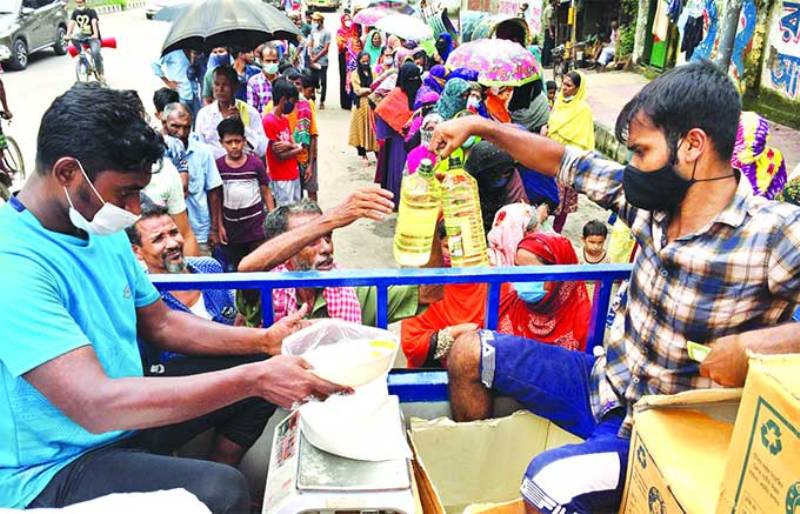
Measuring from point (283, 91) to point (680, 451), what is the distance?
519cm

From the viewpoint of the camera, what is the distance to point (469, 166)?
4016 millimetres

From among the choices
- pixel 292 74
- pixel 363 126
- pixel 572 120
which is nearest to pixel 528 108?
pixel 572 120

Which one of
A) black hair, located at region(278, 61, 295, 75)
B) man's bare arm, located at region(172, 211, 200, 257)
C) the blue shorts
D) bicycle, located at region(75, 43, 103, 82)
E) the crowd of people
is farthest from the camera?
bicycle, located at region(75, 43, 103, 82)

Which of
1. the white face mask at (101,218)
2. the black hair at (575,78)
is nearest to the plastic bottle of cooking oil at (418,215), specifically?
the white face mask at (101,218)

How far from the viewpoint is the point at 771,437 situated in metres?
1.28

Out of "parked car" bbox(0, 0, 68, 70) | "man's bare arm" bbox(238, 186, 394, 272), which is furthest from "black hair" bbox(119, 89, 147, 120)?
"parked car" bbox(0, 0, 68, 70)

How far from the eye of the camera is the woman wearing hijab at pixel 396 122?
21.9 feet

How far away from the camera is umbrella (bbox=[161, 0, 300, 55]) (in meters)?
5.57

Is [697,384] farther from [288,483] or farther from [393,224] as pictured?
[393,224]

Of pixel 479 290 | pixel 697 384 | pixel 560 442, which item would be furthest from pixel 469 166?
pixel 697 384

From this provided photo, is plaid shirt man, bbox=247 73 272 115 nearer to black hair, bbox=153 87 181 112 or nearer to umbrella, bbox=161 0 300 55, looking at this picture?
umbrella, bbox=161 0 300 55

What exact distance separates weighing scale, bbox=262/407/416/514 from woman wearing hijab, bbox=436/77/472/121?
4.01 metres

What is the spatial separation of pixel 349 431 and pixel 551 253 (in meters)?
1.48

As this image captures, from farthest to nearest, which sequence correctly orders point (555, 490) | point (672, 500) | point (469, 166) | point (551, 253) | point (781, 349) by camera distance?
point (469, 166)
point (551, 253)
point (555, 490)
point (781, 349)
point (672, 500)
